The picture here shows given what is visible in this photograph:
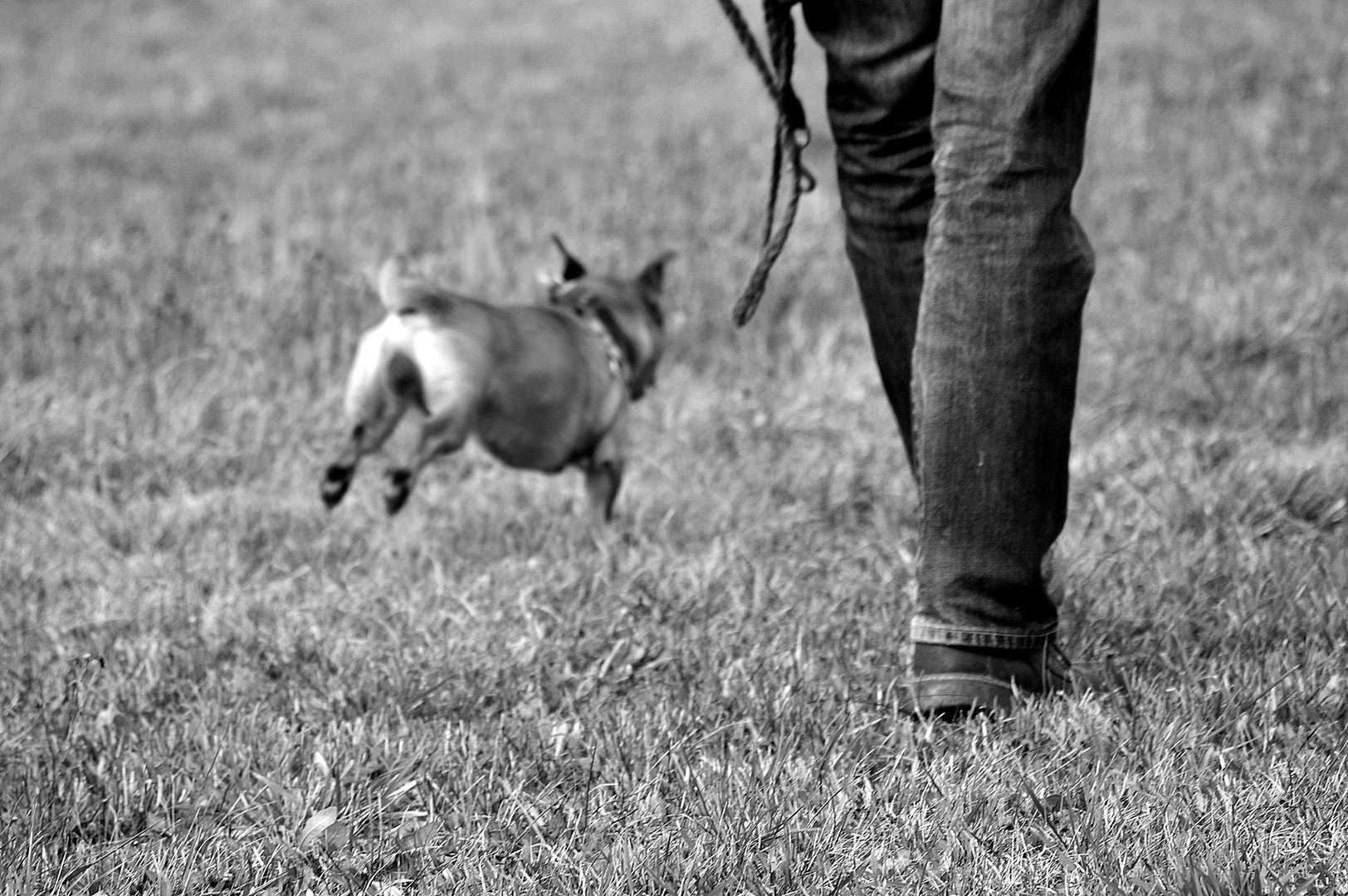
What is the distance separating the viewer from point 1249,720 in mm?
Answer: 2555

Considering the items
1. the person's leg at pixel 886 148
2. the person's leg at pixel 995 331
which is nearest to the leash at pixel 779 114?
the person's leg at pixel 886 148

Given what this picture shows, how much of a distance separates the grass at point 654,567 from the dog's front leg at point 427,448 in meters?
0.19

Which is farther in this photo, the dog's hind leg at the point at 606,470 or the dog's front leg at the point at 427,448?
the dog's hind leg at the point at 606,470

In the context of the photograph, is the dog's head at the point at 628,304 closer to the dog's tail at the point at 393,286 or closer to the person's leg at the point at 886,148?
the dog's tail at the point at 393,286

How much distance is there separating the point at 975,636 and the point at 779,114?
3.73 feet

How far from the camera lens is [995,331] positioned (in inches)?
101

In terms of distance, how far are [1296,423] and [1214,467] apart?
56 centimetres

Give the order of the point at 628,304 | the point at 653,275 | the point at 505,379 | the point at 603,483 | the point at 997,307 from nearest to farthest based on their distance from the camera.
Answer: the point at 997,307
the point at 505,379
the point at 603,483
the point at 628,304
the point at 653,275

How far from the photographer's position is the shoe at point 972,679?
258 centimetres

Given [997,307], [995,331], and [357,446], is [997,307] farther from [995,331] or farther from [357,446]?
[357,446]

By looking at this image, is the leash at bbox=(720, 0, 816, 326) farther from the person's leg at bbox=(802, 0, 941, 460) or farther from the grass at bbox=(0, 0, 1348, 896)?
the grass at bbox=(0, 0, 1348, 896)

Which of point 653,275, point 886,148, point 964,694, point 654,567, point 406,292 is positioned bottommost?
point 654,567

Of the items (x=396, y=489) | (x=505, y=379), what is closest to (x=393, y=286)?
(x=505, y=379)

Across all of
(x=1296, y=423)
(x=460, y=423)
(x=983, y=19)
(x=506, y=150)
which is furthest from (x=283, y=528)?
(x=506, y=150)
